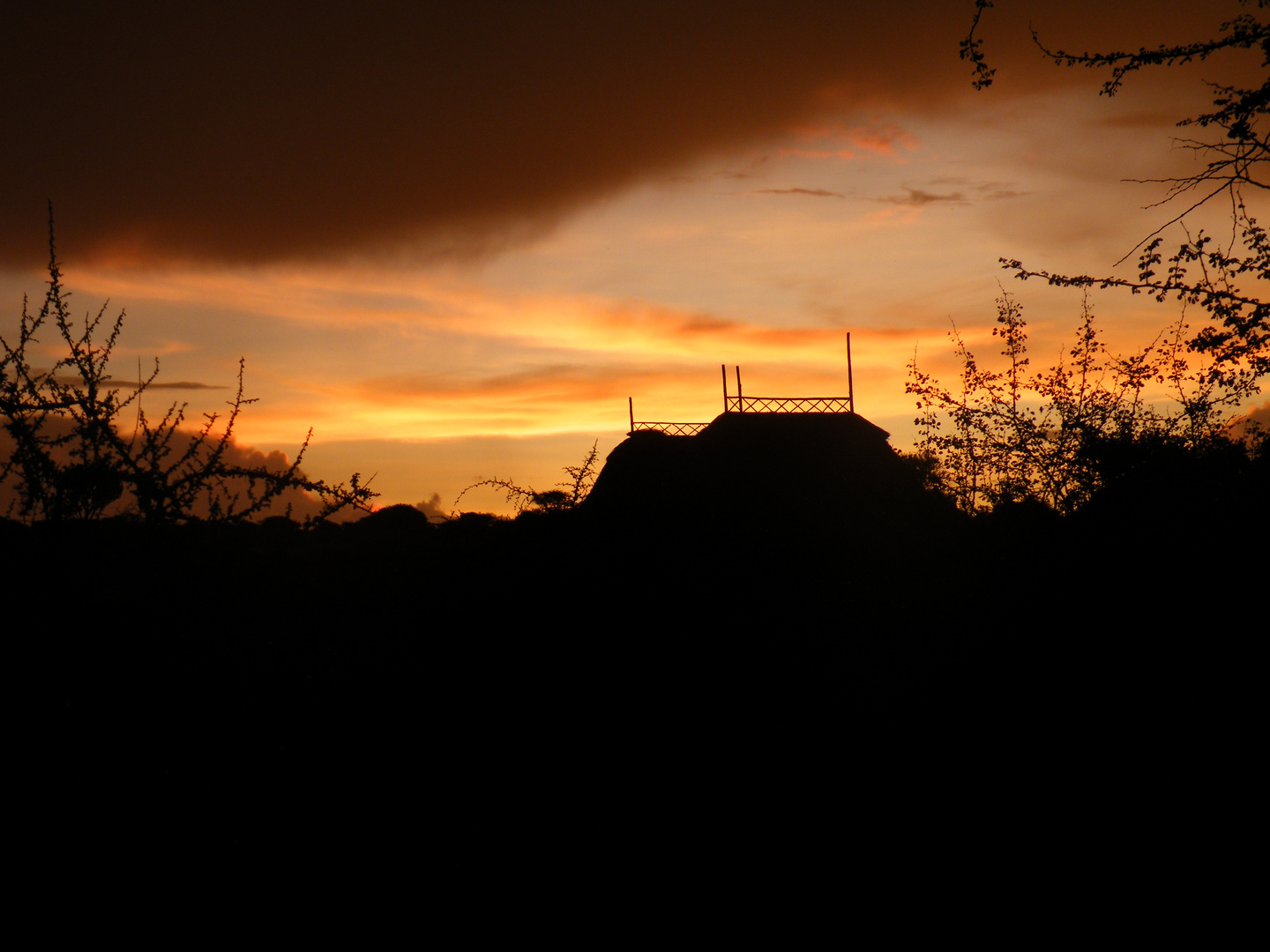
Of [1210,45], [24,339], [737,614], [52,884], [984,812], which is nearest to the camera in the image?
[52,884]

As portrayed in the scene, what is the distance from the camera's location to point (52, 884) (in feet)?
12.6

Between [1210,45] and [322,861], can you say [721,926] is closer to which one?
[322,861]

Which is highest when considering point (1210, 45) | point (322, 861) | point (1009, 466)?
→ point (1210, 45)

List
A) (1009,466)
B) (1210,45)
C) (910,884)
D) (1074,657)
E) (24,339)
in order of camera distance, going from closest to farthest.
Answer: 1. (24,339)
2. (910,884)
3. (1210,45)
4. (1074,657)
5. (1009,466)

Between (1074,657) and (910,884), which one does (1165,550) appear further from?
(910,884)

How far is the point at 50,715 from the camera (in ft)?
15.1

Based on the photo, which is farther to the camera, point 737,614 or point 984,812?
point 737,614

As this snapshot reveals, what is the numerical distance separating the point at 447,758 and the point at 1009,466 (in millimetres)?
12435

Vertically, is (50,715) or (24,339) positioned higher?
(24,339)

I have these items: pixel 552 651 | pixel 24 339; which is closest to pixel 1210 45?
pixel 552 651

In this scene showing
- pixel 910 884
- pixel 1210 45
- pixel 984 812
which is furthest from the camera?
pixel 1210 45

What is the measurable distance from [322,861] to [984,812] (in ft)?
15.4

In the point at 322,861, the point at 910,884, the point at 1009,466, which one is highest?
the point at 1009,466

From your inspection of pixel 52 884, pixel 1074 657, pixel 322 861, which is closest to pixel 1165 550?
pixel 1074 657
